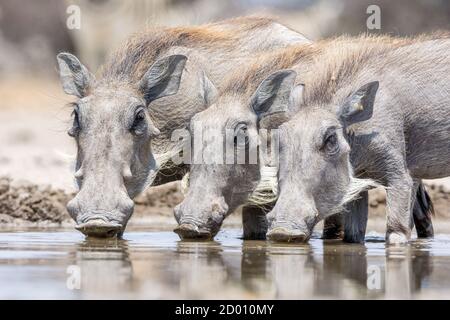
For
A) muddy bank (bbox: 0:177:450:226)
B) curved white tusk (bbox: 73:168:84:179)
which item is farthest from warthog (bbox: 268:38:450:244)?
muddy bank (bbox: 0:177:450:226)

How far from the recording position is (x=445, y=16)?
26531 millimetres

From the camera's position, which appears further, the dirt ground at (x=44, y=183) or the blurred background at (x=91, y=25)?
the blurred background at (x=91, y=25)

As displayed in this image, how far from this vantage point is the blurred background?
21.3 meters

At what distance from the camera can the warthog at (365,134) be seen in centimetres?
925

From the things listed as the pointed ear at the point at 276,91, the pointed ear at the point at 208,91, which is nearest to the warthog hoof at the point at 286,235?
the pointed ear at the point at 276,91

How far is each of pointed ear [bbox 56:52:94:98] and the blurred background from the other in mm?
7872

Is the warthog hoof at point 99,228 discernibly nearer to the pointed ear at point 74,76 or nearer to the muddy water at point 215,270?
the muddy water at point 215,270

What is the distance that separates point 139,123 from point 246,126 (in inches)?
32.2

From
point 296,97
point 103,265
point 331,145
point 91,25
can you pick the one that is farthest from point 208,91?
point 91,25

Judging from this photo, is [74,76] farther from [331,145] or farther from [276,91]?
[331,145]

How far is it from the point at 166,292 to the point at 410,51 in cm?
474

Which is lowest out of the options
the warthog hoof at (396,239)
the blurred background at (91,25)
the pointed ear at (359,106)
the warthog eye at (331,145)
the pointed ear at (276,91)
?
the warthog hoof at (396,239)

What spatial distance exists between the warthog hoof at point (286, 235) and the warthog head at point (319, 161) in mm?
43

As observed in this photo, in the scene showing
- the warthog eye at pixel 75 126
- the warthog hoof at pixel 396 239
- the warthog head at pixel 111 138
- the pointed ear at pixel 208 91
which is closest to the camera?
the warthog head at pixel 111 138
